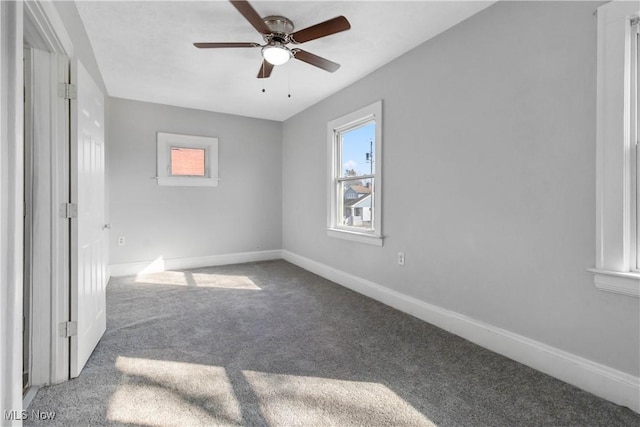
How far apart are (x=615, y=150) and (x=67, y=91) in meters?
3.14

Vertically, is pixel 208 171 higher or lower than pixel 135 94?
lower

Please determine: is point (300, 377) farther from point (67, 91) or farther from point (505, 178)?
point (67, 91)

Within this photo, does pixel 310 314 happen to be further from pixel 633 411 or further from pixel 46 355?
pixel 633 411

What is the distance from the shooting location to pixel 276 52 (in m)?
2.42

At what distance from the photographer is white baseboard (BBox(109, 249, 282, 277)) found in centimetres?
442

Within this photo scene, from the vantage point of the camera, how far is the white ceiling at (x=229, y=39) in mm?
2316

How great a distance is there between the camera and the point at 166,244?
15.5 ft

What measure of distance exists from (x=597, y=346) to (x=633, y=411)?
32 cm

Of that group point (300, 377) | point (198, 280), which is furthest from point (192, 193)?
A: point (300, 377)

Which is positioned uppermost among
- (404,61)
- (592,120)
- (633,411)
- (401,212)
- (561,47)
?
(404,61)

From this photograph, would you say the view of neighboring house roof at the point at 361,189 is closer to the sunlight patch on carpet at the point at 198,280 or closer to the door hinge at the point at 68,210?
the sunlight patch on carpet at the point at 198,280

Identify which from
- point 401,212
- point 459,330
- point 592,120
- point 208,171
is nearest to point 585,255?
point 592,120

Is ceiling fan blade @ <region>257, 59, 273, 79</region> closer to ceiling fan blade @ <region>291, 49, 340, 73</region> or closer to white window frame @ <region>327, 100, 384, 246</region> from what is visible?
ceiling fan blade @ <region>291, 49, 340, 73</region>

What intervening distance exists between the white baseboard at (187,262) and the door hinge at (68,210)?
2.88m
